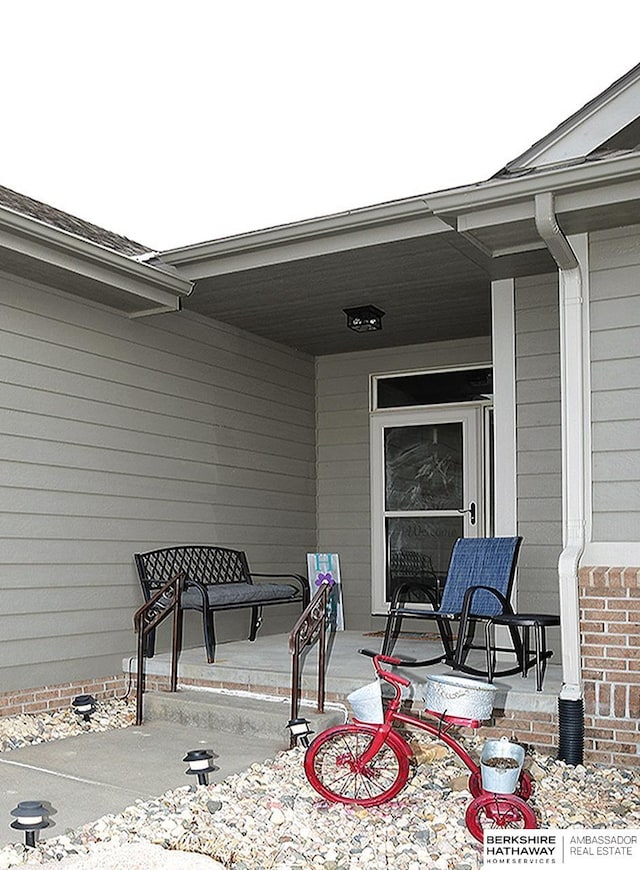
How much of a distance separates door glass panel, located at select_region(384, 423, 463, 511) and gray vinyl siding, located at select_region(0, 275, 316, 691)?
997mm

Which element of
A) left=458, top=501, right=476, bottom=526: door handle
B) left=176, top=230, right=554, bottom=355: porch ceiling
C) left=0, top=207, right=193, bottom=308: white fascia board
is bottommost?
left=458, top=501, right=476, bottom=526: door handle

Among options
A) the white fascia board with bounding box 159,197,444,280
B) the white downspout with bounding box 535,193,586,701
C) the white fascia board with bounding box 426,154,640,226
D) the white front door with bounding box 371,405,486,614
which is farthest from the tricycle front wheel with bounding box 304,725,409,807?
the white front door with bounding box 371,405,486,614

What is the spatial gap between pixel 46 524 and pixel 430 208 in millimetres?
2936

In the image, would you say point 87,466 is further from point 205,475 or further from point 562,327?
point 562,327

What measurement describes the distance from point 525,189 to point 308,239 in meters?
1.48

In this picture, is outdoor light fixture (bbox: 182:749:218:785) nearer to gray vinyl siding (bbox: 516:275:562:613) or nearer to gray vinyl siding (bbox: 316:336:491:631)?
gray vinyl siding (bbox: 516:275:562:613)

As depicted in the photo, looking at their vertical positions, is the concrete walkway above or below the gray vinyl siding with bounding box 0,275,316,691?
below

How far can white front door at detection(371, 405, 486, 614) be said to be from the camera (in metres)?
7.40

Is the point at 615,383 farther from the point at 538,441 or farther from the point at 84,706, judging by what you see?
the point at 84,706

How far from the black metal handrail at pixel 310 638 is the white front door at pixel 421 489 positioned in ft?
9.15

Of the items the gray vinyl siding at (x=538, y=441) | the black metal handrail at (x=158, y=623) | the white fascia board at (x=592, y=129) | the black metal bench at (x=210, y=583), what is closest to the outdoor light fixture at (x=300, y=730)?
the black metal handrail at (x=158, y=623)

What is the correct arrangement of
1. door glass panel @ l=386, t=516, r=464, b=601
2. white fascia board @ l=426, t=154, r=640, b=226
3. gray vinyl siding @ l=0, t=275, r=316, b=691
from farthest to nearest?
door glass panel @ l=386, t=516, r=464, b=601 < gray vinyl siding @ l=0, t=275, r=316, b=691 < white fascia board @ l=426, t=154, r=640, b=226

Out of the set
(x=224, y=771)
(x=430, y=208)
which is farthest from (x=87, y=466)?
(x=430, y=208)

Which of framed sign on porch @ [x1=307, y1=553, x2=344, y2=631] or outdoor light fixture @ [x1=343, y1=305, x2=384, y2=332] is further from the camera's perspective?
framed sign on porch @ [x1=307, y1=553, x2=344, y2=631]
